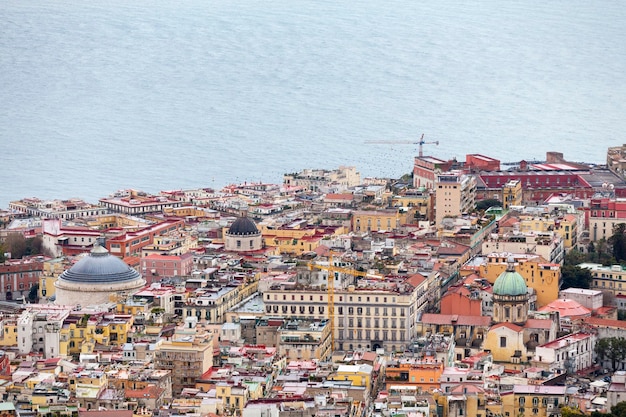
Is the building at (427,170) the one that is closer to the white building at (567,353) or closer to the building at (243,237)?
the building at (243,237)

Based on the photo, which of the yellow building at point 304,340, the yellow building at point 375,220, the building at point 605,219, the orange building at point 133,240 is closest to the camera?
the yellow building at point 304,340

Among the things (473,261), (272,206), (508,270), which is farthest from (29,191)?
(508,270)

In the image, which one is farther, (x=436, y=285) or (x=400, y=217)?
(x=400, y=217)

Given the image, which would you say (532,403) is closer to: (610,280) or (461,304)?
(461,304)

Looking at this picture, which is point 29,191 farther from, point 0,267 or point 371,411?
point 371,411

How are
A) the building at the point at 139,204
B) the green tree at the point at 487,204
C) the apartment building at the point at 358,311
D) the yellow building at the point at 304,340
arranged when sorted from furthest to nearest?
1. the building at the point at 139,204
2. the green tree at the point at 487,204
3. the apartment building at the point at 358,311
4. the yellow building at the point at 304,340

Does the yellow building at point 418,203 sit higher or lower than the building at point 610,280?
higher

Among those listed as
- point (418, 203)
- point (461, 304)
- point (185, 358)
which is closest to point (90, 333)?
point (185, 358)

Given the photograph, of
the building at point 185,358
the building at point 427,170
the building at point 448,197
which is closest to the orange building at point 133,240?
the building at point 448,197
